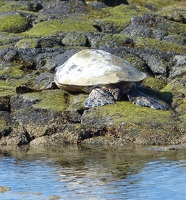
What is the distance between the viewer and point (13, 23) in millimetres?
34500

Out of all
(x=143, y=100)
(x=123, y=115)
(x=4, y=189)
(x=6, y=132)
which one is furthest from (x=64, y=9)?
(x=4, y=189)

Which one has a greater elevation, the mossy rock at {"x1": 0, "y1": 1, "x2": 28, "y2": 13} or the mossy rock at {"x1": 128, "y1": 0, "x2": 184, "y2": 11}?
the mossy rock at {"x1": 0, "y1": 1, "x2": 28, "y2": 13}

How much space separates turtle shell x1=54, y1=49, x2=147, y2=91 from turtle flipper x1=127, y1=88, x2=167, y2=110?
47cm

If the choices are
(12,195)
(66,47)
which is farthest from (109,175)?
(66,47)

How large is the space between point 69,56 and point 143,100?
7.24 m

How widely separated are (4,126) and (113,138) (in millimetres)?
3307

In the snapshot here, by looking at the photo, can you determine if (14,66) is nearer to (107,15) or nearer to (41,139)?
(41,139)

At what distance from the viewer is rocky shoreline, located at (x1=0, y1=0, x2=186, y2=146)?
16750 millimetres

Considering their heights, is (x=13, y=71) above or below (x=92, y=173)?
below

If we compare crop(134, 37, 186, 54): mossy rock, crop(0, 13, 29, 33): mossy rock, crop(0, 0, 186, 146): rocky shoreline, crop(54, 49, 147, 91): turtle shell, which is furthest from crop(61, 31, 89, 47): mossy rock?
crop(54, 49, 147, 91): turtle shell

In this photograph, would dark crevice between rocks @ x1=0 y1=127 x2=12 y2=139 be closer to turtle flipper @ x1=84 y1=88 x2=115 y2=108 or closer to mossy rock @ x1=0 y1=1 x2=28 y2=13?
turtle flipper @ x1=84 y1=88 x2=115 y2=108

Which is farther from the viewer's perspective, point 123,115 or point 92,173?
point 123,115

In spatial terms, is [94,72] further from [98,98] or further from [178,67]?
[178,67]

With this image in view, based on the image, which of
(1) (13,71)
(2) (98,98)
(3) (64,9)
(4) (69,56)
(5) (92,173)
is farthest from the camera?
(3) (64,9)
